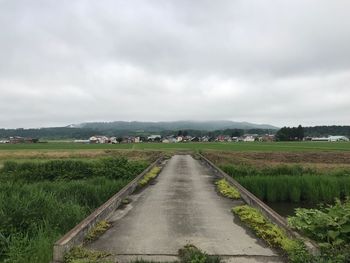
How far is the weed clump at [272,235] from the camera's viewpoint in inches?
235

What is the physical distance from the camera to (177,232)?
26.1 ft

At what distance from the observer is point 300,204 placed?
59.5 feet

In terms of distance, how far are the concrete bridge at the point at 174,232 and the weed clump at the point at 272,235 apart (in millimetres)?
164

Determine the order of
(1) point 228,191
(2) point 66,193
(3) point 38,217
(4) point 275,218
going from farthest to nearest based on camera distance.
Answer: (2) point 66,193 → (1) point 228,191 → (3) point 38,217 → (4) point 275,218

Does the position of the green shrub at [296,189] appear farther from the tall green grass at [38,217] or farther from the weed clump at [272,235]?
the weed clump at [272,235]

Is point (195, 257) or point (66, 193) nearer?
point (195, 257)

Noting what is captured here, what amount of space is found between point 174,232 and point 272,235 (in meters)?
1.88

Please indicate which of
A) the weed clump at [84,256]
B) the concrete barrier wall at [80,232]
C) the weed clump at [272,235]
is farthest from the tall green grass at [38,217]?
the weed clump at [272,235]

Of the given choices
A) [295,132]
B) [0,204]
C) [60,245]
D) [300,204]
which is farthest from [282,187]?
[295,132]

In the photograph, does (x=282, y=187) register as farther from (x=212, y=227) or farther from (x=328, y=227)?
(x=328, y=227)

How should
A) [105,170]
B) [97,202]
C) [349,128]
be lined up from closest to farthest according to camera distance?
[97,202] → [105,170] → [349,128]

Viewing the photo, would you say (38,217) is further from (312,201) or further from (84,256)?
(312,201)

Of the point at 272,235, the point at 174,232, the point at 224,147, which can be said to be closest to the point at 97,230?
the point at 174,232

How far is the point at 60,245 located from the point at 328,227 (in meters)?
4.33
